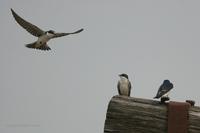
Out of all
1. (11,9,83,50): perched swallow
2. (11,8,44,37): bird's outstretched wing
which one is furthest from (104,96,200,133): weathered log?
(11,8,44,37): bird's outstretched wing

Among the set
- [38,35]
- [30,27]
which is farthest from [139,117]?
[30,27]

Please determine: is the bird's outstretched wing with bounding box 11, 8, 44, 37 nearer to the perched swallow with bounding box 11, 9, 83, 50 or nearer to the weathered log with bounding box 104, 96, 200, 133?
the perched swallow with bounding box 11, 9, 83, 50

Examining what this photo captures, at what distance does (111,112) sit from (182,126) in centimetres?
34

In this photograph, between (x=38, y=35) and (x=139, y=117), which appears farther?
(x=38, y=35)

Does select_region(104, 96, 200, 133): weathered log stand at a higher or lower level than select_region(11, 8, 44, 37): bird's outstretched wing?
lower

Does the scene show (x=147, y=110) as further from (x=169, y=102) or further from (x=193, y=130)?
(x=193, y=130)

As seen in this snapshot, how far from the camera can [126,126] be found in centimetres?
164

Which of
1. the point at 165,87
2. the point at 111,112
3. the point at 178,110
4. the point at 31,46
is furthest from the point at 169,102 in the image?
the point at 31,46

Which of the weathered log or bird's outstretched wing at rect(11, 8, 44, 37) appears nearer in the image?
the weathered log

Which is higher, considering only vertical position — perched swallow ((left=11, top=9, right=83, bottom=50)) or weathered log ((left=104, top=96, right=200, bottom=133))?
perched swallow ((left=11, top=9, right=83, bottom=50))

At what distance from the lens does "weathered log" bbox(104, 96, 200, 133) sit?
162 cm

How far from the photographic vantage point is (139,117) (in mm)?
1657

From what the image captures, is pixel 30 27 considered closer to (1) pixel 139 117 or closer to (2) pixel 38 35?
(2) pixel 38 35

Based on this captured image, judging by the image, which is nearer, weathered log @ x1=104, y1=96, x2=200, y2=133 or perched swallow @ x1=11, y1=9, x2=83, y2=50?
weathered log @ x1=104, y1=96, x2=200, y2=133
